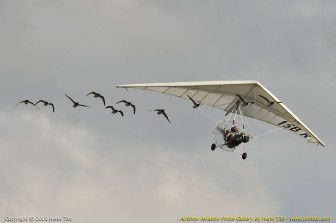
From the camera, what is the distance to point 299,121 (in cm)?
7656

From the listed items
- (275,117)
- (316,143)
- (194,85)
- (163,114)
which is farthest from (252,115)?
(163,114)

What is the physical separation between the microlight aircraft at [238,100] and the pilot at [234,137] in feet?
0.59

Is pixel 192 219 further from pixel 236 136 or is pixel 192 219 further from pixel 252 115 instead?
pixel 252 115

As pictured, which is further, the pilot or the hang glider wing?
the hang glider wing

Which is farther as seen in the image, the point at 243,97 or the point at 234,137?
the point at 243,97

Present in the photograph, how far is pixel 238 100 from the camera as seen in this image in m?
72.4

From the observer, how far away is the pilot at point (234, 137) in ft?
223

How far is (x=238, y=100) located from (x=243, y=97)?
21.0 inches

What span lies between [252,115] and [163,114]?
18.2m

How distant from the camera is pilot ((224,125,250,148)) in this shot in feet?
223

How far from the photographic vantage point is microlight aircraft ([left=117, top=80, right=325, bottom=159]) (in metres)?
68.2

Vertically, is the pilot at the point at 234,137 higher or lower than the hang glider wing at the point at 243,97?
lower

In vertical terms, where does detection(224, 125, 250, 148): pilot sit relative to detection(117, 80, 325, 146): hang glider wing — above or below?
below

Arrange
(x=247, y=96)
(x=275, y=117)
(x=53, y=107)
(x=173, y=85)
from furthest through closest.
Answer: (x=275, y=117) → (x=247, y=96) → (x=173, y=85) → (x=53, y=107)
